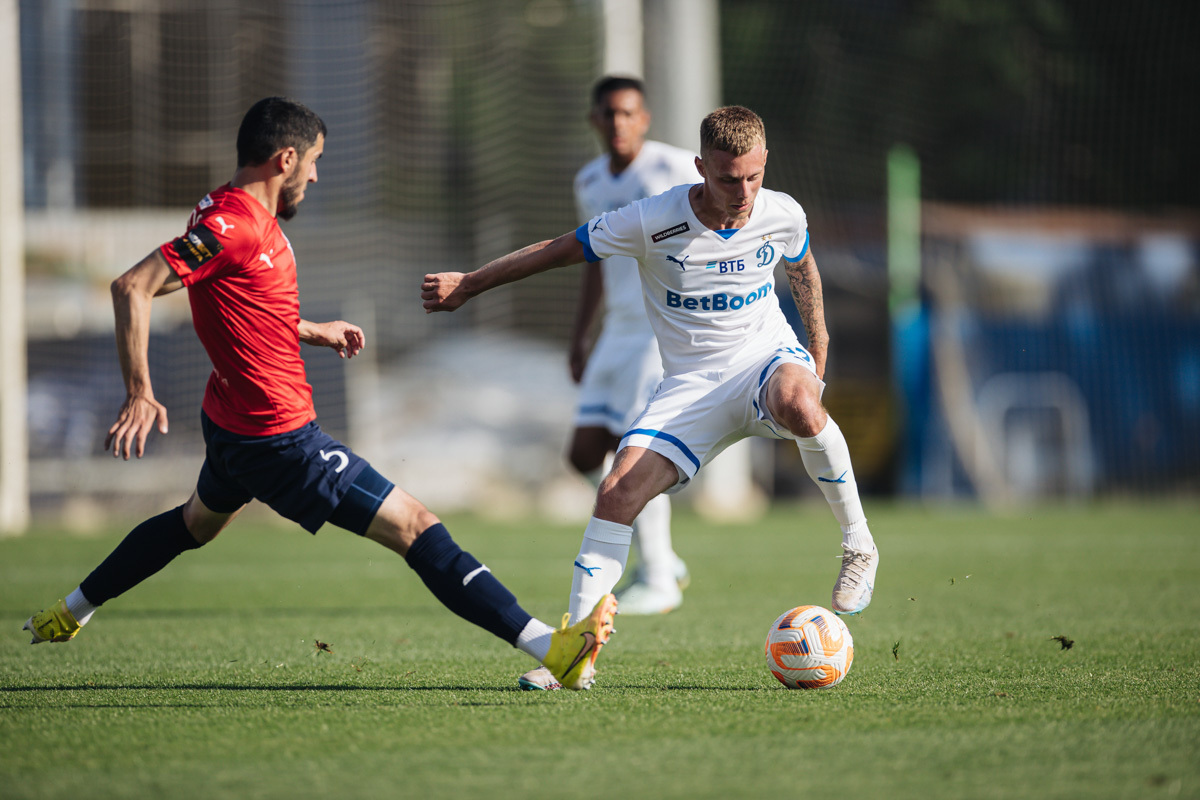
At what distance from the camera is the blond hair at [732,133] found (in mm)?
4098

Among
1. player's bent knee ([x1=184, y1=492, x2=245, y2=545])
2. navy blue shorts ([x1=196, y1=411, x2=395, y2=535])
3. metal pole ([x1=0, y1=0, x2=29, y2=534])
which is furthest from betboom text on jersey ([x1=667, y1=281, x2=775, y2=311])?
metal pole ([x1=0, y1=0, x2=29, y2=534])

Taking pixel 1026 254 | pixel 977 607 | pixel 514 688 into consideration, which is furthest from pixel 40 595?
pixel 1026 254

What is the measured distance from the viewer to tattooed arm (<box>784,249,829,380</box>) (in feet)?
15.3

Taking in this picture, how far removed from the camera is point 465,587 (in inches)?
154

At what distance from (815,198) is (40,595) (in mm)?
14657

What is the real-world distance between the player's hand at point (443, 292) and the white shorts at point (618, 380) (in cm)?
240

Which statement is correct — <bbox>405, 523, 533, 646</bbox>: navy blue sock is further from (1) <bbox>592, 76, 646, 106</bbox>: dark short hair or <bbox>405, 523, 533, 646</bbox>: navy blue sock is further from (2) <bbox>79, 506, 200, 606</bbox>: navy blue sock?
(1) <bbox>592, 76, 646, 106</bbox>: dark short hair

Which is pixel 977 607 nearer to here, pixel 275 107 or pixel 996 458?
pixel 275 107

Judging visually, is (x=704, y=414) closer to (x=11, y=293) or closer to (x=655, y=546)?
(x=655, y=546)

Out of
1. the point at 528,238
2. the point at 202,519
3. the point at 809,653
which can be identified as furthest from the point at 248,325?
the point at 528,238

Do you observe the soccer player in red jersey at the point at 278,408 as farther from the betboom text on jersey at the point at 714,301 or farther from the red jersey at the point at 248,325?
the betboom text on jersey at the point at 714,301

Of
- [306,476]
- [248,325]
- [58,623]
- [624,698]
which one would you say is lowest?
[58,623]

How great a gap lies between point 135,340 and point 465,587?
1262 millimetres

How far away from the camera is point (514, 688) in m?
4.11
